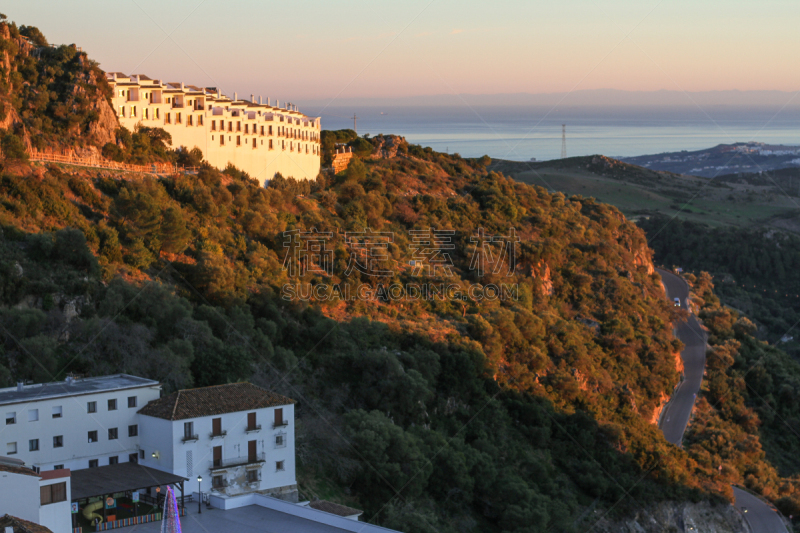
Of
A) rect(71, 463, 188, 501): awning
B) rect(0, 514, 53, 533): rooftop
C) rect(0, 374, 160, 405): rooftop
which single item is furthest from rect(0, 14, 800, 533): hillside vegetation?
rect(0, 514, 53, 533): rooftop

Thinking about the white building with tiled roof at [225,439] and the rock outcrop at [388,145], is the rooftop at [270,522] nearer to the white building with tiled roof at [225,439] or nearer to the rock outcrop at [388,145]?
the white building with tiled roof at [225,439]

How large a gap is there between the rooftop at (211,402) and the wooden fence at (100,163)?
18.6 metres

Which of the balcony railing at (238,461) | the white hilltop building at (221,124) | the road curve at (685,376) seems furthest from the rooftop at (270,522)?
the road curve at (685,376)

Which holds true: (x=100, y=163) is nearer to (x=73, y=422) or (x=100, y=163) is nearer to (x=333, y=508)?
(x=73, y=422)

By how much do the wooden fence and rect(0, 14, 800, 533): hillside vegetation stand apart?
1.12 m

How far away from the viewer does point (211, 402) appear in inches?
941

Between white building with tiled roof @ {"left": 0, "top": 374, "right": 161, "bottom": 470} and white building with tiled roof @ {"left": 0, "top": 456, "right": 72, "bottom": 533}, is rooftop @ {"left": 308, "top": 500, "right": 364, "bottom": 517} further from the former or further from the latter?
white building with tiled roof @ {"left": 0, "top": 456, "right": 72, "bottom": 533}

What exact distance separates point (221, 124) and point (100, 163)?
9.86 meters

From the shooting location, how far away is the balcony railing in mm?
23219

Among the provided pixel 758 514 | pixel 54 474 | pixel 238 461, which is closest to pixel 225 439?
pixel 238 461

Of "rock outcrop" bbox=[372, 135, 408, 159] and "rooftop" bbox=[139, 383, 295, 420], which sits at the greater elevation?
"rock outcrop" bbox=[372, 135, 408, 159]

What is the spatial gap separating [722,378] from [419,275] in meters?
20.2

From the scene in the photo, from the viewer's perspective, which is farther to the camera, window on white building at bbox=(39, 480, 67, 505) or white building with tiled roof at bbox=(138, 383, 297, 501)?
white building with tiled roof at bbox=(138, 383, 297, 501)

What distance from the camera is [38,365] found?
2598cm
